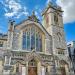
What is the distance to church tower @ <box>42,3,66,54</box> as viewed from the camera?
2786 cm

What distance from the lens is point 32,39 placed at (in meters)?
26.9

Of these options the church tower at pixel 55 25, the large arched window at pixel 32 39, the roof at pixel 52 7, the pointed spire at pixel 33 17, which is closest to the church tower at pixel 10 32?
the large arched window at pixel 32 39

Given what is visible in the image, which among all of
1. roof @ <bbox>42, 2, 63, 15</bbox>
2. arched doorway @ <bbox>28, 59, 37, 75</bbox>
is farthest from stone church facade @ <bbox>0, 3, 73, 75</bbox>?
roof @ <bbox>42, 2, 63, 15</bbox>

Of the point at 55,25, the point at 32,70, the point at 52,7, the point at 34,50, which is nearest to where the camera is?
the point at 32,70

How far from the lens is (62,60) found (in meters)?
26.9

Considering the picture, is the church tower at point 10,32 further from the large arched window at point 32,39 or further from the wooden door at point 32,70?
the wooden door at point 32,70

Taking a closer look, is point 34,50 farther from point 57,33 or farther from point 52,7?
point 52,7

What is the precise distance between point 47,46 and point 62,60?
381 centimetres

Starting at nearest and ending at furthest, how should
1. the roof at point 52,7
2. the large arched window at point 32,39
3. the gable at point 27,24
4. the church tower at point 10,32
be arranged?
the church tower at point 10,32, the large arched window at point 32,39, the gable at point 27,24, the roof at point 52,7

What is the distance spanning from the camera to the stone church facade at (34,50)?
23.2 m

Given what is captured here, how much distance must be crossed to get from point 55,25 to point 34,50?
7.94 meters

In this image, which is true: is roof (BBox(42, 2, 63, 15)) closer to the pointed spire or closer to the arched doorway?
the pointed spire

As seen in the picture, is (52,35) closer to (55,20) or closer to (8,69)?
(55,20)

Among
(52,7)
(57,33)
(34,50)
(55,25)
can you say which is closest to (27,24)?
(34,50)
